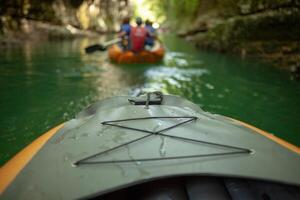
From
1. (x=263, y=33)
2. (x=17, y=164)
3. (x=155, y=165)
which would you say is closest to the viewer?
(x=155, y=165)

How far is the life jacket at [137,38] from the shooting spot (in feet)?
35.9

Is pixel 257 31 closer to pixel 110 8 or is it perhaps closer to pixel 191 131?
pixel 191 131

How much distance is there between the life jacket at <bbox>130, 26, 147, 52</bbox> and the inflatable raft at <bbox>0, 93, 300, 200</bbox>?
843 cm

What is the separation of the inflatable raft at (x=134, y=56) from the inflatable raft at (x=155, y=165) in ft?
26.9

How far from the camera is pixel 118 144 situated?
2.41m

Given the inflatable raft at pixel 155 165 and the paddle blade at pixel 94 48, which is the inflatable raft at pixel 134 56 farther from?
the inflatable raft at pixel 155 165

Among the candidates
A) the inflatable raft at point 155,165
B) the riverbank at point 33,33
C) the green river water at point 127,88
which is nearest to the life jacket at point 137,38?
the green river water at point 127,88

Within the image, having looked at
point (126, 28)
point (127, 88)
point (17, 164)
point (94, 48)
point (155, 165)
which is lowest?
point (127, 88)

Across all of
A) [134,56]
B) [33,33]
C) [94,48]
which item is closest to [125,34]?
[134,56]

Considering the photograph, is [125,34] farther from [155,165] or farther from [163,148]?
[155,165]

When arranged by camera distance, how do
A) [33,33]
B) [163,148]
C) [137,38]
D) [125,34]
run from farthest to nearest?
[33,33], [125,34], [137,38], [163,148]

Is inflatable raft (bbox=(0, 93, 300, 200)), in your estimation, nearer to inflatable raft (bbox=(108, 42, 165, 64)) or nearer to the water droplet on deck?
the water droplet on deck

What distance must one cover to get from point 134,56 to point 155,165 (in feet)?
29.4

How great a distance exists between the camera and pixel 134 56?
35.6ft
